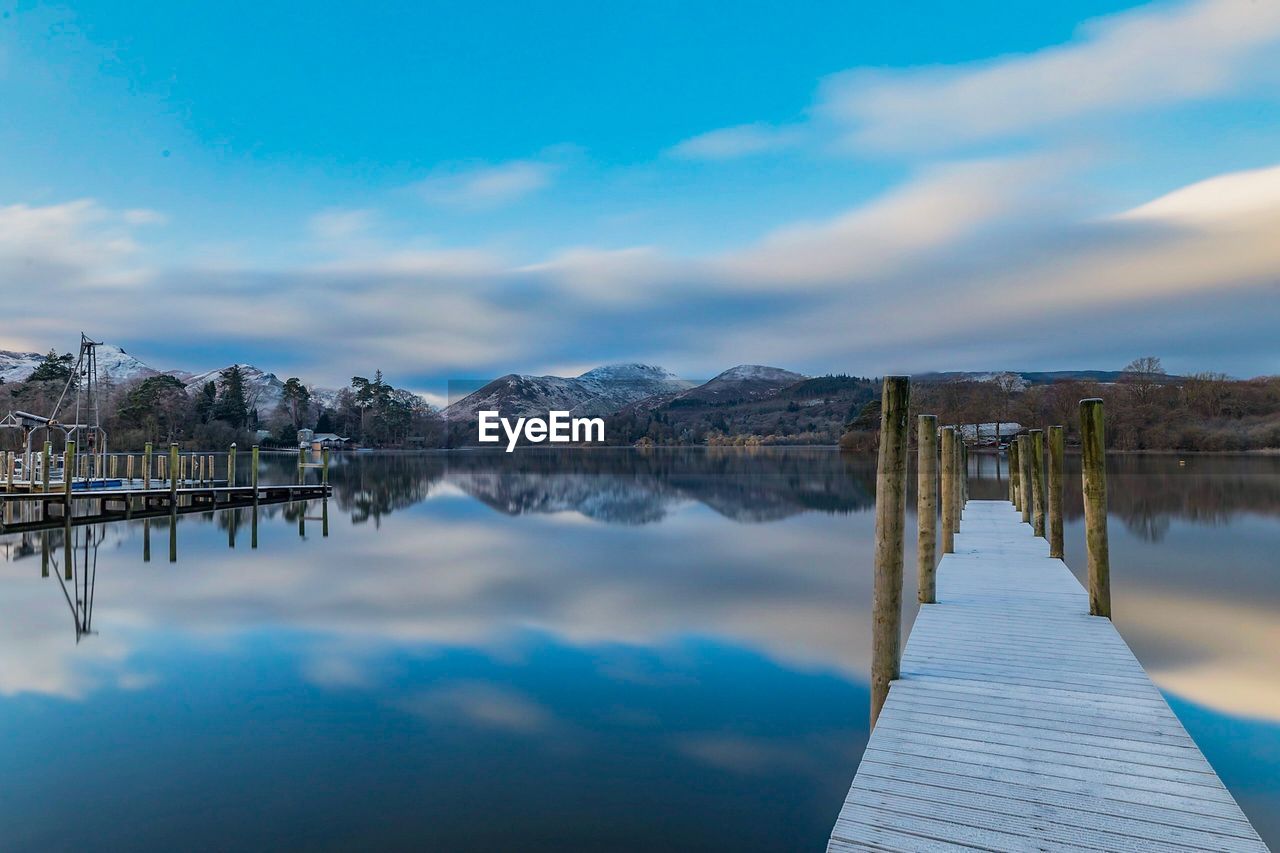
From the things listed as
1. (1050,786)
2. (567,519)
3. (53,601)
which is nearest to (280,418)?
(567,519)

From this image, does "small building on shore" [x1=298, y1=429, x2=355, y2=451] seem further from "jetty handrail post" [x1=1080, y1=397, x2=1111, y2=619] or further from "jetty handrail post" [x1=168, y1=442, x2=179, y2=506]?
"jetty handrail post" [x1=1080, y1=397, x2=1111, y2=619]

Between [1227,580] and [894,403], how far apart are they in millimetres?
12802

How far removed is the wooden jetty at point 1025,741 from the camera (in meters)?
3.69

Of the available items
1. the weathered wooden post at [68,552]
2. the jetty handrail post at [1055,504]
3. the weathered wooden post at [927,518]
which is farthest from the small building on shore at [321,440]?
the jetty handrail post at [1055,504]

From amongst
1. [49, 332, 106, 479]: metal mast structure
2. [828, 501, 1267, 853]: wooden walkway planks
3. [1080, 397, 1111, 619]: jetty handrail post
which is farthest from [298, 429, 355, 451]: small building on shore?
[828, 501, 1267, 853]: wooden walkway planks

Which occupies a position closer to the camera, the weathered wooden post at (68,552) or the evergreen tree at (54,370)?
the weathered wooden post at (68,552)

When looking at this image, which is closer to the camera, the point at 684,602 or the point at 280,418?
the point at 684,602

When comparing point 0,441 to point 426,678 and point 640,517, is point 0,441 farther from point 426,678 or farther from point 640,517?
point 426,678

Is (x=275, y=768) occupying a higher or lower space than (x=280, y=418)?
lower

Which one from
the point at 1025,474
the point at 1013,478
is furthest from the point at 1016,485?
the point at 1025,474

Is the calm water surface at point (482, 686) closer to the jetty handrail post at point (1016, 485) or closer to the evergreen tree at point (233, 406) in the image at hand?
the jetty handrail post at point (1016, 485)

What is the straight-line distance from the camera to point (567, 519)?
98.2 feet

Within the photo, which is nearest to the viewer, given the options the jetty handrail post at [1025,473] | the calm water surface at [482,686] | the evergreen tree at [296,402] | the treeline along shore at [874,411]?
the calm water surface at [482,686]

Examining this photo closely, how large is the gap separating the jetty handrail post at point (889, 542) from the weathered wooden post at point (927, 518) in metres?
3.04
